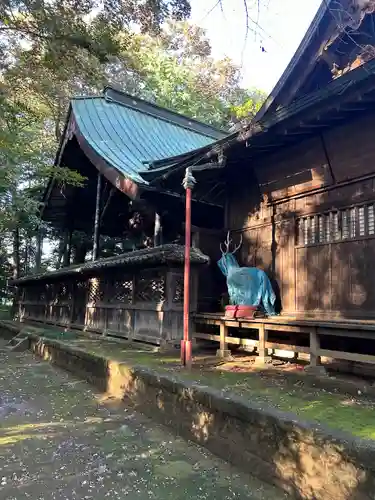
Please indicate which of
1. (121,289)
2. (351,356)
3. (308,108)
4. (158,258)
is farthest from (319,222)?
(121,289)

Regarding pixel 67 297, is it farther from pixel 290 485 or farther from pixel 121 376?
pixel 290 485

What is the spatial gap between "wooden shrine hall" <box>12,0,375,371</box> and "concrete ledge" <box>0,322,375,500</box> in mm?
2000

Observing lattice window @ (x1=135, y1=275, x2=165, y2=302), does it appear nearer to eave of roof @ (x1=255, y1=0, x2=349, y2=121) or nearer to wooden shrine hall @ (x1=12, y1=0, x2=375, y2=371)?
wooden shrine hall @ (x1=12, y1=0, x2=375, y2=371)

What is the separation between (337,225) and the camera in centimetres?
688

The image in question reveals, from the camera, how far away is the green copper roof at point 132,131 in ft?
36.7

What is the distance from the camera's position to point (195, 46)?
28.7 metres

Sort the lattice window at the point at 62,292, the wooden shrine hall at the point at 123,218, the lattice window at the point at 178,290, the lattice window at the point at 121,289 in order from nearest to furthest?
1. the lattice window at the point at 178,290
2. the wooden shrine hall at the point at 123,218
3. the lattice window at the point at 121,289
4. the lattice window at the point at 62,292

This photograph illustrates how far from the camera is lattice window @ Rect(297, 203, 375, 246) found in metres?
6.41

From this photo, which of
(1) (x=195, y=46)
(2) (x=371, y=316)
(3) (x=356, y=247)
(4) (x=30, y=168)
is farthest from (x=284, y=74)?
(1) (x=195, y=46)

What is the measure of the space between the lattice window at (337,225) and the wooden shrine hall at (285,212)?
0.02 metres

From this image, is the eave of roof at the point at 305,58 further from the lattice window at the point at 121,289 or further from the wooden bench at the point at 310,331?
the lattice window at the point at 121,289

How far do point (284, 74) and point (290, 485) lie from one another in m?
6.34

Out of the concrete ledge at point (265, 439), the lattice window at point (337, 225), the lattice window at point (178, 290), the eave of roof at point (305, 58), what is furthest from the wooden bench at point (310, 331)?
the eave of roof at point (305, 58)

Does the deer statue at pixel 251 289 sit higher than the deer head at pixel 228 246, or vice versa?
the deer head at pixel 228 246
